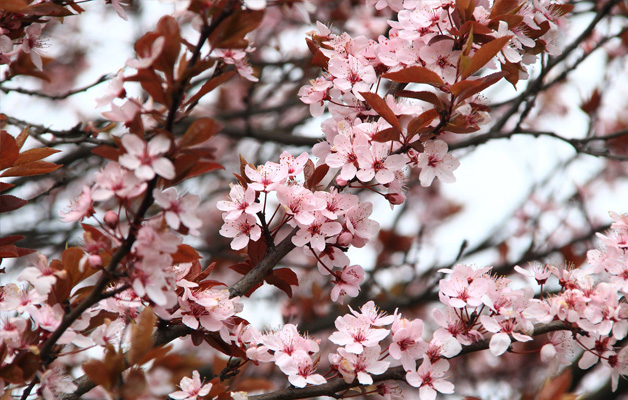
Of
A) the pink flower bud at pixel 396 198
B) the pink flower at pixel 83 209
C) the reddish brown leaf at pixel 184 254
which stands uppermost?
the pink flower at pixel 83 209

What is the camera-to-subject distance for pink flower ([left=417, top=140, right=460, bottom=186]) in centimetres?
176

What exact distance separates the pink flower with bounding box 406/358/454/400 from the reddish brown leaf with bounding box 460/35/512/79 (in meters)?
0.79

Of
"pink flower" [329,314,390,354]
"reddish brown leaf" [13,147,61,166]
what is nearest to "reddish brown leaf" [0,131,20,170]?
"reddish brown leaf" [13,147,61,166]

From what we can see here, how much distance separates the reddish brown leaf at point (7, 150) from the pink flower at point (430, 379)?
1271 millimetres

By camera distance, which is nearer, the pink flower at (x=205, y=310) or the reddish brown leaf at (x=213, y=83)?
the reddish brown leaf at (x=213, y=83)

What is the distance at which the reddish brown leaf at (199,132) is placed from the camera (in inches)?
50.1

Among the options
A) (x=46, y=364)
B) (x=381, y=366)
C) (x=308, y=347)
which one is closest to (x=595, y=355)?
(x=381, y=366)

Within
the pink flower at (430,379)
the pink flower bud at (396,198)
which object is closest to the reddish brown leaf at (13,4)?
the pink flower bud at (396,198)

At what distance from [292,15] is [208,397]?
40.9 inches

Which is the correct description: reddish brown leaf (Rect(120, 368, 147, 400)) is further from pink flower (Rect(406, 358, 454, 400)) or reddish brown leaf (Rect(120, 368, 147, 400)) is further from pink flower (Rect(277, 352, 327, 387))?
pink flower (Rect(406, 358, 454, 400))

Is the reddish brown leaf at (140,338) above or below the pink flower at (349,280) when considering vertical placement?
above

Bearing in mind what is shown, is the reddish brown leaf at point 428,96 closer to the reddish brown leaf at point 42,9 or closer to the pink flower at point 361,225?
the pink flower at point 361,225

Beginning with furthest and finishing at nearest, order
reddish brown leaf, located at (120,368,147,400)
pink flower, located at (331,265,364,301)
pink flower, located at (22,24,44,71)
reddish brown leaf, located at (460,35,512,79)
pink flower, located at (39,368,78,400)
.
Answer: pink flower, located at (22,24,44,71), pink flower, located at (331,265,364,301), reddish brown leaf, located at (460,35,512,79), pink flower, located at (39,368,78,400), reddish brown leaf, located at (120,368,147,400)

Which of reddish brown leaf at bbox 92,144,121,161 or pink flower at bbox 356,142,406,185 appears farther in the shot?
pink flower at bbox 356,142,406,185
